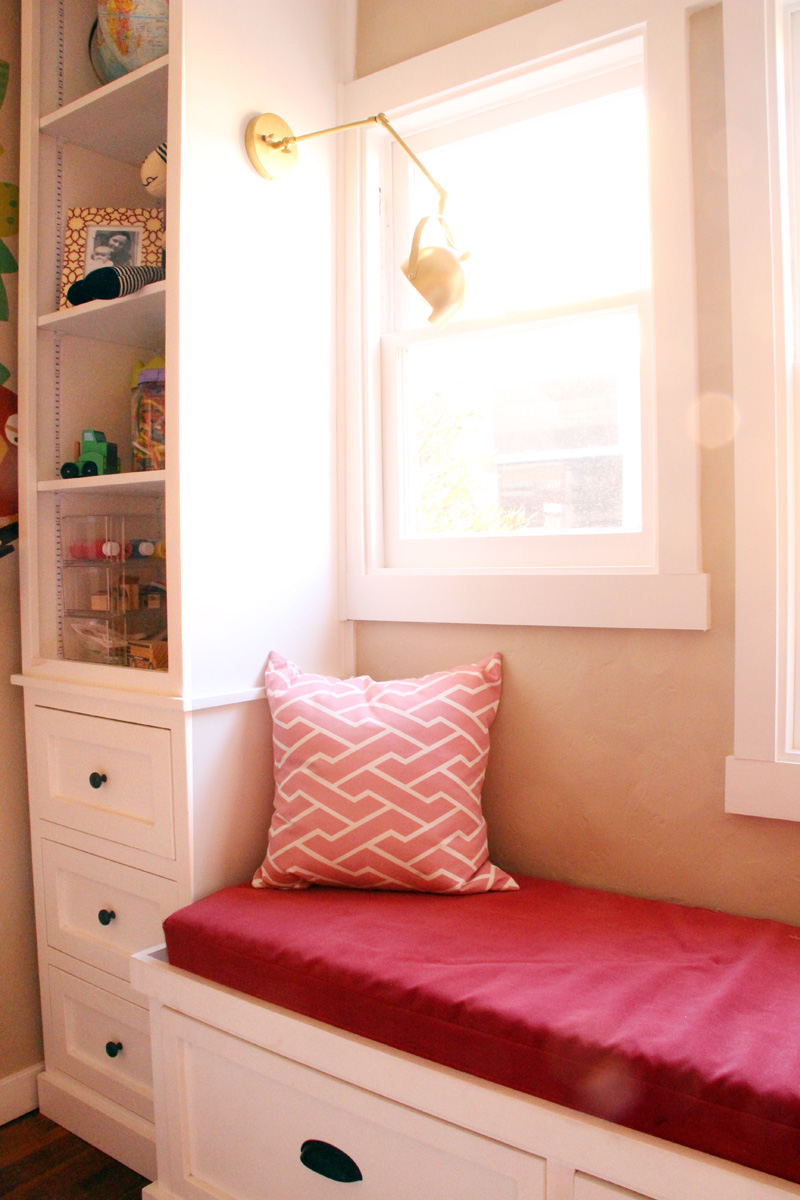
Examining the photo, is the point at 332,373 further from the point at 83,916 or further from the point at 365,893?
the point at 83,916

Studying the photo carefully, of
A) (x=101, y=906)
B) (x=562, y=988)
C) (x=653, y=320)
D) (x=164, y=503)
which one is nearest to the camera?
(x=562, y=988)

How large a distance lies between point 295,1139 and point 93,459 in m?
1.36

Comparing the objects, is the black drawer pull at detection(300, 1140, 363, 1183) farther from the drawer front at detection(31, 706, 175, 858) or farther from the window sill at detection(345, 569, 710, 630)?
the window sill at detection(345, 569, 710, 630)

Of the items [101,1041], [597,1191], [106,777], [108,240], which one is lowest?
[101,1041]

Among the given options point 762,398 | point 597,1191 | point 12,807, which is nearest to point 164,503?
point 12,807

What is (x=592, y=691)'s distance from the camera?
1655 millimetres

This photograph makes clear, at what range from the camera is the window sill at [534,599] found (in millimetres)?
1531

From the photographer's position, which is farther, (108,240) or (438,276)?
(108,240)

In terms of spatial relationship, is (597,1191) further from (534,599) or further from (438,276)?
(438,276)

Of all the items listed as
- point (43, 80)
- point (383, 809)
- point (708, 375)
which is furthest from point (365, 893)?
point (43, 80)

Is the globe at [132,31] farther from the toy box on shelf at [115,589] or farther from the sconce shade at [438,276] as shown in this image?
the toy box on shelf at [115,589]

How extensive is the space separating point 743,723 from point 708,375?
2.02ft

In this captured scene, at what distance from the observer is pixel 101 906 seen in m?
1.80

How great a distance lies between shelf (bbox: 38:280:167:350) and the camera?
1.70 meters
